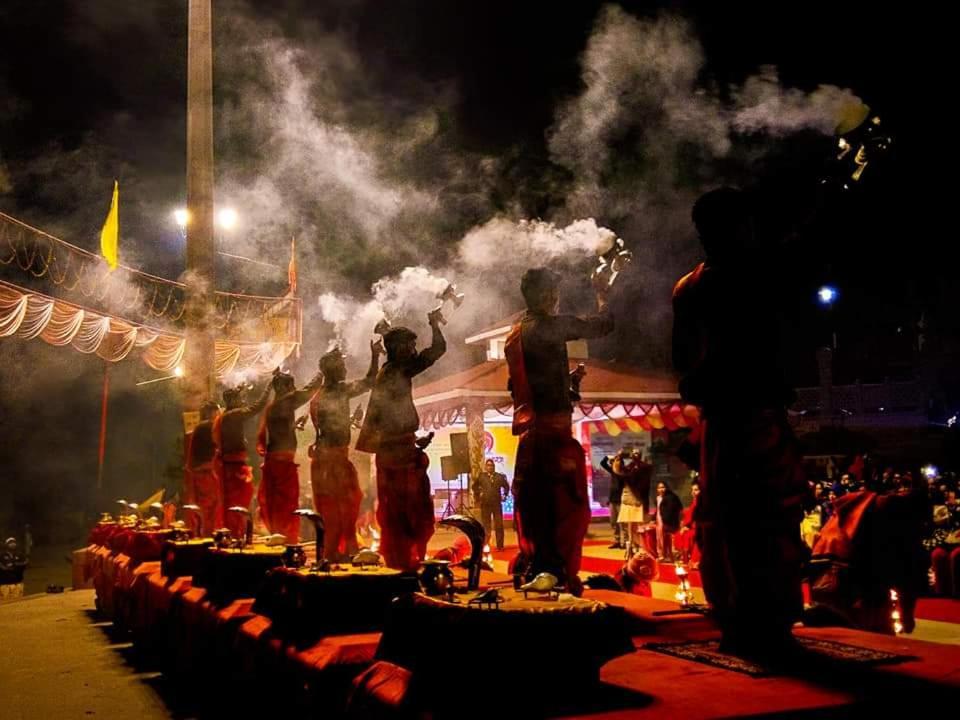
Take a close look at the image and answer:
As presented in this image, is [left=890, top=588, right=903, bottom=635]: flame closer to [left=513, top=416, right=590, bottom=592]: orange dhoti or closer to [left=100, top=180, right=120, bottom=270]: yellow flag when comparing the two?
[left=513, top=416, right=590, bottom=592]: orange dhoti

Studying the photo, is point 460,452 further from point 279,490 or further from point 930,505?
point 930,505

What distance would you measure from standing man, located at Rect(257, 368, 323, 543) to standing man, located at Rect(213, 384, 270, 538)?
34.0 inches

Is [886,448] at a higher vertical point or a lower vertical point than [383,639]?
higher

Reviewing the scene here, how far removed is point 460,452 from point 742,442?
12.4 meters

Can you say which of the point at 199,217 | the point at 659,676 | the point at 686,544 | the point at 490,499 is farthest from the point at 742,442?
the point at 490,499

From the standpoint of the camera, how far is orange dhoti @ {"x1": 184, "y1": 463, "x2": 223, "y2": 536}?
445 inches

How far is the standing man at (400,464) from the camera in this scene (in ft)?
21.5

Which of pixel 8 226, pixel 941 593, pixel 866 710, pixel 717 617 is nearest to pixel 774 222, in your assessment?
pixel 717 617

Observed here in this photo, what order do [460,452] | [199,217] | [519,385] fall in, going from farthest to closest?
[460,452] < [199,217] < [519,385]

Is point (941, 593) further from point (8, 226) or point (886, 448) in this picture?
point (886, 448)

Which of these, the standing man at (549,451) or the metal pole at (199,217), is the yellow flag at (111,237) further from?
the standing man at (549,451)

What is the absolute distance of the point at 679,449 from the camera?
3.86 metres

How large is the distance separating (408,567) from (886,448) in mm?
20016

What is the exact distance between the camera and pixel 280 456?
367 inches
